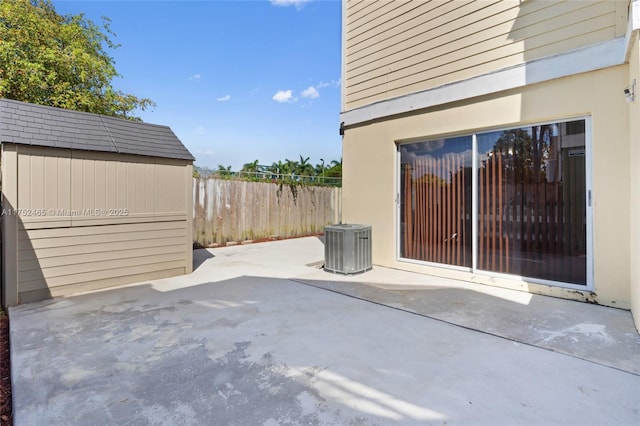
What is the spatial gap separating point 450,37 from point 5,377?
6227mm

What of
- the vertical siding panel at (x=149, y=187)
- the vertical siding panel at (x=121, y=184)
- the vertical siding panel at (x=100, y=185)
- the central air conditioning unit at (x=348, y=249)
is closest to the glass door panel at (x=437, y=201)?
the central air conditioning unit at (x=348, y=249)

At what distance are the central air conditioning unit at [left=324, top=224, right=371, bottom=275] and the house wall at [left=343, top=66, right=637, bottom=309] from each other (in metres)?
0.48

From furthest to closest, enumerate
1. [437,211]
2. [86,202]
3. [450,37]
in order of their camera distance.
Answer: [437,211]
[450,37]
[86,202]

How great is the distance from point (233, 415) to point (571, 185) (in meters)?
4.35

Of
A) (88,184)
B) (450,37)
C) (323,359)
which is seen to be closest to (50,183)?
(88,184)

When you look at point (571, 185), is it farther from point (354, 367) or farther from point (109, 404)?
point (109, 404)

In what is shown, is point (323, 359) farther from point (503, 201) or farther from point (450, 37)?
point (450, 37)

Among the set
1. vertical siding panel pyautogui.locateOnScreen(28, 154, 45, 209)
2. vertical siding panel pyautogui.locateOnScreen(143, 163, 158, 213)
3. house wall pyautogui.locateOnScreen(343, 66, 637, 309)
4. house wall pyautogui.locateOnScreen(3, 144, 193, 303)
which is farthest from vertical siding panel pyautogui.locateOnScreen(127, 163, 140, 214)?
house wall pyautogui.locateOnScreen(343, 66, 637, 309)

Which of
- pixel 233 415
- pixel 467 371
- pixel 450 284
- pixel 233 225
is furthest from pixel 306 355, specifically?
pixel 233 225

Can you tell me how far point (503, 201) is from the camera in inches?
170

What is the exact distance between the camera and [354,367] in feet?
7.18

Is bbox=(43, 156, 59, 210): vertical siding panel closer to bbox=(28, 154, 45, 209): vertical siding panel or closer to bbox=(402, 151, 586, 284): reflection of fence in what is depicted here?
bbox=(28, 154, 45, 209): vertical siding panel

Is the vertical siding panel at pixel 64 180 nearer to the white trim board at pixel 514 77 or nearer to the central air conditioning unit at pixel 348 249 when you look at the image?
the central air conditioning unit at pixel 348 249

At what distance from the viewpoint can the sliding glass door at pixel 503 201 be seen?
378 cm
